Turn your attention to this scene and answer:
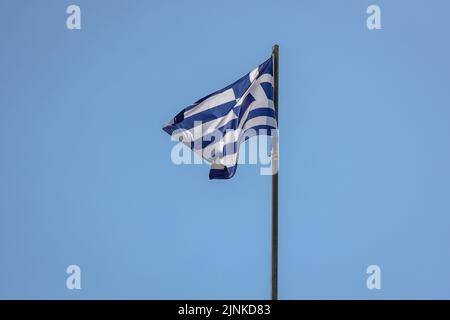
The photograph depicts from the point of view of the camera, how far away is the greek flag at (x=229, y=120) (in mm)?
17109

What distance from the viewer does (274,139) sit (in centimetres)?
1625

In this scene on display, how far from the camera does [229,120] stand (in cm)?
1755

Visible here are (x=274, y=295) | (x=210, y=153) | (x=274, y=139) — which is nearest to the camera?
(x=274, y=295)

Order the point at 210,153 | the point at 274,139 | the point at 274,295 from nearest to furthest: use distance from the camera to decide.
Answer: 1. the point at 274,295
2. the point at 274,139
3. the point at 210,153

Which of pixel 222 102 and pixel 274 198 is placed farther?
pixel 222 102

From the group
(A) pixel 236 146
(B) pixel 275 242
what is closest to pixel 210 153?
(A) pixel 236 146

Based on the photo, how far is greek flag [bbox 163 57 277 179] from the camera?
56.1 ft

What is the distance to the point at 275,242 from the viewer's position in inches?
600

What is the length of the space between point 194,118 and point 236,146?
1643 mm

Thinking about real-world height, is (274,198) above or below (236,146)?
below
